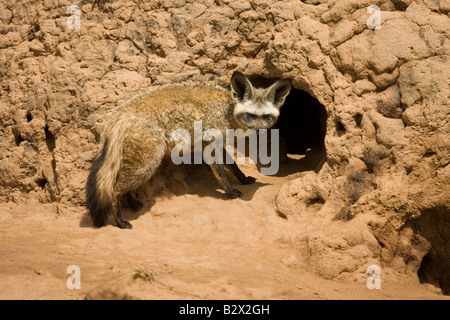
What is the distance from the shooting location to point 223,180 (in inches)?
228

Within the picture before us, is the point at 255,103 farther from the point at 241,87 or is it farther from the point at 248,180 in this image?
the point at 248,180

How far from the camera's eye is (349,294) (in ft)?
13.7

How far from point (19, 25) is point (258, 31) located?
3.01 metres

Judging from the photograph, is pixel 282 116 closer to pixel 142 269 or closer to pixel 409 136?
pixel 409 136

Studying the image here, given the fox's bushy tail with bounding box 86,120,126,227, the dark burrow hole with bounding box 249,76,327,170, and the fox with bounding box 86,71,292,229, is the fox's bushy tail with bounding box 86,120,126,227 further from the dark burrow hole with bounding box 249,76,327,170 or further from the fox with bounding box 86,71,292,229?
the dark burrow hole with bounding box 249,76,327,170

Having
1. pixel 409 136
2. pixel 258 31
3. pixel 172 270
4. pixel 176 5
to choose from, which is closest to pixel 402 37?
pixel 409 136

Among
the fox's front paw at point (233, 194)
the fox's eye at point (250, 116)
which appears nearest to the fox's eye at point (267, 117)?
the fox's eye at point (250, 116)

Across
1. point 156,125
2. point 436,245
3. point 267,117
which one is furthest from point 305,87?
point 436,245

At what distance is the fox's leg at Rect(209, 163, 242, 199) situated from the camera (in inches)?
228

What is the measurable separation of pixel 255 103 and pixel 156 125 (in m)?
1.19

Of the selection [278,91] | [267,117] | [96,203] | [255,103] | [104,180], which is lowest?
[96,203]

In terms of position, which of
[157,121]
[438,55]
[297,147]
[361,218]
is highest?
[438,55]

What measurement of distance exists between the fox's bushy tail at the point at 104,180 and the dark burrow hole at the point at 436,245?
3.12m

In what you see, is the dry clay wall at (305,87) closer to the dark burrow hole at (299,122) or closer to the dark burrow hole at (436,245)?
the dark burrow hole at (436,245)
